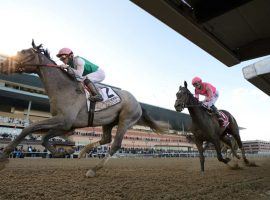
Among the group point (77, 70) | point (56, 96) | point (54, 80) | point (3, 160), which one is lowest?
point (3, 160)

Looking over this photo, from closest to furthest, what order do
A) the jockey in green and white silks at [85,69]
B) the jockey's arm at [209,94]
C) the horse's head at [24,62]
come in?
the horse's head at [24,62] < the jockey in green and white silks at [85,69] < the jockey's arm at [209,94]

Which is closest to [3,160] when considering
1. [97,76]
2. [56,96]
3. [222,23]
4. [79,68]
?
[56,96]

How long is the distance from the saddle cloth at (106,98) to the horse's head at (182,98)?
1.81 meters

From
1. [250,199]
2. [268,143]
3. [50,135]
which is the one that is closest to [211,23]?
[250,199]

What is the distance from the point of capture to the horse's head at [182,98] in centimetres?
623

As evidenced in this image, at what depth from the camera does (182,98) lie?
6.32 meters

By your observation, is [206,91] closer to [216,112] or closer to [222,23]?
[216,112]

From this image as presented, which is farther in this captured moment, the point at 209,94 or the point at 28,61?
the point at 209,94

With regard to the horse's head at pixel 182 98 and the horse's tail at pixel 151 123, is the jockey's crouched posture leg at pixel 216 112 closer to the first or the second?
the horse's head at pixel 182 98

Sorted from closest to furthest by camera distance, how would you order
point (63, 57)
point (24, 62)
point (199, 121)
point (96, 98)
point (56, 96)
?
point (56, 96) < point (24, 62) < point (96, 98) < point (63, 57) < point (199, 121)

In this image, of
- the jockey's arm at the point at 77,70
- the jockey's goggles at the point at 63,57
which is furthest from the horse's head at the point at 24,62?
the jockey's arm at the point at 77,70

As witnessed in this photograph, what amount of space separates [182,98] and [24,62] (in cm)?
379

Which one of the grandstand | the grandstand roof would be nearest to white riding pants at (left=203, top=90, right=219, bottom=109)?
the grandstand roof

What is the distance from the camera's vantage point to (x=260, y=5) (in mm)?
2951
